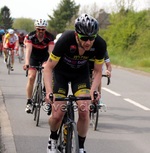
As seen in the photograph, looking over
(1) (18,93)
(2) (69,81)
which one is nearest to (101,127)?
(2) (69,81)

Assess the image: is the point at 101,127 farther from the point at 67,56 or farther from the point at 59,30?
the point at 59,30

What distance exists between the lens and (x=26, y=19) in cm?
12306

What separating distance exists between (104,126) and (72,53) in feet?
11.8

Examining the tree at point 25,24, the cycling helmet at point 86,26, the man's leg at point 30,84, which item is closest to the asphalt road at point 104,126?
the man's leg at point 30,84

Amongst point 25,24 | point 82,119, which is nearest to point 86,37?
point 82,119

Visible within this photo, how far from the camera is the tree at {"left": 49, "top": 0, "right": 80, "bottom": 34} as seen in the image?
3118 inches

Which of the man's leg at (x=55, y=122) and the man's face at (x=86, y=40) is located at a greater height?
the man's face at (x=86, y=40)

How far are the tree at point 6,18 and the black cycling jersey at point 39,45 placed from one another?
8722 centimetres

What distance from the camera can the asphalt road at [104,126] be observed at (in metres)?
6.89

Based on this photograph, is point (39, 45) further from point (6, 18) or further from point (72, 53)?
point (6, 18)

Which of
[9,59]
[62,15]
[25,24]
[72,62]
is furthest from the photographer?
[25,24]

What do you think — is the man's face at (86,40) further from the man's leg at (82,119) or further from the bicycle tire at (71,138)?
the bicycle tire at (71,138)

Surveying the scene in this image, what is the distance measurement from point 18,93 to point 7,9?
99260 millimetres

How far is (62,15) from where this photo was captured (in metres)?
→ 79.2
